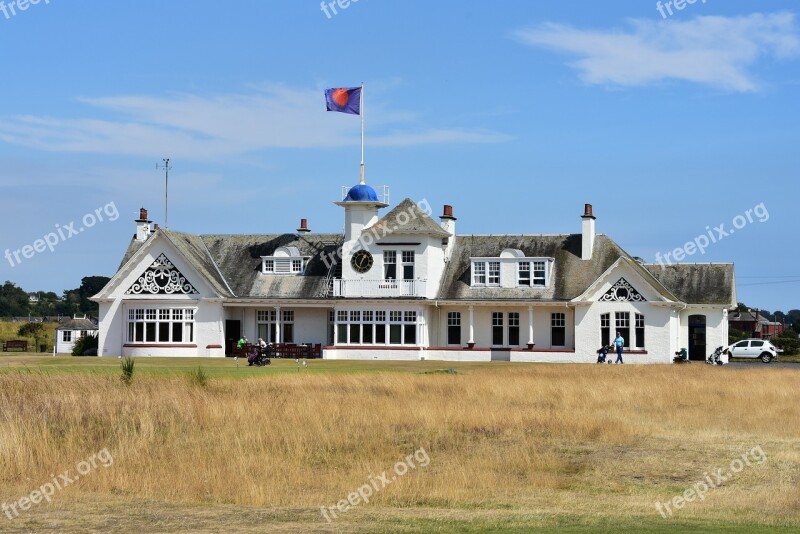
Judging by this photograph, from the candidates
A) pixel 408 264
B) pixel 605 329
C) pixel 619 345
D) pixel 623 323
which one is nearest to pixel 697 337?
pixel 623 323

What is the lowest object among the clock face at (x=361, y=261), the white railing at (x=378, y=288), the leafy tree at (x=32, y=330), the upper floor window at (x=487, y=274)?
the leafy tree at (x=32, y=330)

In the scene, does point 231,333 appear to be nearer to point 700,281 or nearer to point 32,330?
point 700,281

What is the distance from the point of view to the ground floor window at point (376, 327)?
54219mm

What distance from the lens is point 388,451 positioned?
22.6 meters

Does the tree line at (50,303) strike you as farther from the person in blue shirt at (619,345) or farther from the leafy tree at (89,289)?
the person in blue shirt at (619,345)

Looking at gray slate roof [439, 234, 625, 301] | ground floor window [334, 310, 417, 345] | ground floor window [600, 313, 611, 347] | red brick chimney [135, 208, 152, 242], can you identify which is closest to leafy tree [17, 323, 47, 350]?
red brick chimney [135, 208, 152, 242]

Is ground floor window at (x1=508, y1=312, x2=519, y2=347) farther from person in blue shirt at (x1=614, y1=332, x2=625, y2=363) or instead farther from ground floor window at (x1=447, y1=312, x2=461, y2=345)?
person in blue shirt at (x1=614, y1=332, x2=625, y2=363)

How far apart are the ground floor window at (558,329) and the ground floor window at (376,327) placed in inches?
242

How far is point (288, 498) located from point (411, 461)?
393 centimetres

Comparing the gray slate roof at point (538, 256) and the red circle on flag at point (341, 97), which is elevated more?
the red circle on flag at point (341, 97)

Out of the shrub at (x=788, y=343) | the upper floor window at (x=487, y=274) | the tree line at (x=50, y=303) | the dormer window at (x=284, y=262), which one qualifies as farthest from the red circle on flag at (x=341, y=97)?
the tree line at (x=50, y=303)

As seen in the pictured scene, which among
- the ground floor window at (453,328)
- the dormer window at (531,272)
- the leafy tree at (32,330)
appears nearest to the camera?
the dormer window at (531,272)

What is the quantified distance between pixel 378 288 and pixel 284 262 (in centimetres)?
512

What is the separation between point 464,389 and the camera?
104 feet
